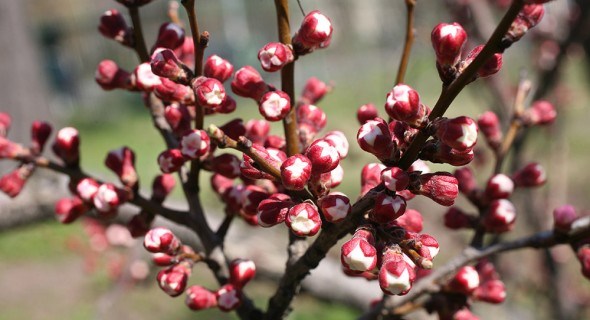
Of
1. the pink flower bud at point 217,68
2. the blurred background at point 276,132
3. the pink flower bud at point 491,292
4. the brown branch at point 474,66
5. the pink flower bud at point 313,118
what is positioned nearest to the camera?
the brown branch at point 474,66

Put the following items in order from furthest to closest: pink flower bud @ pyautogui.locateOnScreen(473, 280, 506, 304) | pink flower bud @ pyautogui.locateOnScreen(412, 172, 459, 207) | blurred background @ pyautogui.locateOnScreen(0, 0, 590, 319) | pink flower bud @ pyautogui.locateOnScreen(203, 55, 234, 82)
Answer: blurred background @ pyautogui.locateOnScreen(0, 0, 590, 319)
pink flower bud @ pyautogui.locateOnScreen(473, 280, 506, 304)
pink flower bud @ pyautogui.locateOnScreen(203, 55, 234, 82)
pink flower bud @ pyautogui.locateOnScreen(412, 172, 459, 207)

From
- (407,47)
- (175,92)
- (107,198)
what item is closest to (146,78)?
(175,92)

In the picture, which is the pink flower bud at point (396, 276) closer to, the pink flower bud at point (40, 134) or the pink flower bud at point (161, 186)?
the pink flower bud at point (161, 186)

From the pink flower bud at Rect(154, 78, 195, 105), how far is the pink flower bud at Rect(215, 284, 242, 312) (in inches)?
10.5

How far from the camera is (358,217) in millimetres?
760

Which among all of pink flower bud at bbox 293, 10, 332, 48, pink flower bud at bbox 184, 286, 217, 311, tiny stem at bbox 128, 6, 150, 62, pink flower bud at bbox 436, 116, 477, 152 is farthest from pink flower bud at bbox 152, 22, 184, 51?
pink flower bud at bbox 436, 116, 477, 152

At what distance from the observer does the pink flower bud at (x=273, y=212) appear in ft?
2.53

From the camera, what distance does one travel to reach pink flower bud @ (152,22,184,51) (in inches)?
37.3

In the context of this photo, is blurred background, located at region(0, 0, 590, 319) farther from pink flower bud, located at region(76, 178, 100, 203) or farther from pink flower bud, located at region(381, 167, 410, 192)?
pink flower bud, located at region(381, 167, 410, 192)

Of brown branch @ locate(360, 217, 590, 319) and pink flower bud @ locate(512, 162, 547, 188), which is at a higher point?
pink flower bud @ locate(512, 162, 547, 188)

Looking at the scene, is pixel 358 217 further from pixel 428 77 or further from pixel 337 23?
pixel 337 23

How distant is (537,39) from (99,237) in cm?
246

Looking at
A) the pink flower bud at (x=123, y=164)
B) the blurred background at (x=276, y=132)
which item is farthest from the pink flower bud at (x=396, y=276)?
the blurred background at (x=276, y=132)

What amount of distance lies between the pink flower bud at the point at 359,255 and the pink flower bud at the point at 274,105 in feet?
0.56
